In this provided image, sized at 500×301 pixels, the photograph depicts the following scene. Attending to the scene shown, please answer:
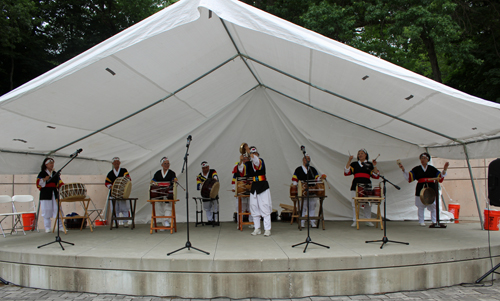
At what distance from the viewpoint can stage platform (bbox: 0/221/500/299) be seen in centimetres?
385

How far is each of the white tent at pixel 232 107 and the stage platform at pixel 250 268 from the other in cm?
185

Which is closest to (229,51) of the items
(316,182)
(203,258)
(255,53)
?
(255,53)

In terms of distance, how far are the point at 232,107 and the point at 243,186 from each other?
7.79 feet

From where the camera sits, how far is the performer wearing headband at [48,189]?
638 centimetres

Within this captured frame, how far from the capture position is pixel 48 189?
6.57m

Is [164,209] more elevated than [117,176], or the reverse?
[117,176]

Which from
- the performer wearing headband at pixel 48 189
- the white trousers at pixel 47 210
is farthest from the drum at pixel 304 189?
the white trousers at pixel 47 210

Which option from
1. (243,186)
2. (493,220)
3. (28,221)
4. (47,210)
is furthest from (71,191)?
(493,220)

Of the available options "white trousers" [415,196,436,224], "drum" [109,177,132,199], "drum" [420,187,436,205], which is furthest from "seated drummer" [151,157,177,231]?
"white trousers" [415,196,436,224]

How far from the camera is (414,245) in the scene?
15.2 feet

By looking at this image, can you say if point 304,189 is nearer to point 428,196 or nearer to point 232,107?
point 428,196

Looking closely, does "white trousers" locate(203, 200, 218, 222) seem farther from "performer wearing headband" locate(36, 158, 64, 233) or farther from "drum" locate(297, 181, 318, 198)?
"performer wearing headband" locate(36, 158, 64, 233)

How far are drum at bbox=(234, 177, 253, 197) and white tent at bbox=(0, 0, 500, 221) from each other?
1.78 metres

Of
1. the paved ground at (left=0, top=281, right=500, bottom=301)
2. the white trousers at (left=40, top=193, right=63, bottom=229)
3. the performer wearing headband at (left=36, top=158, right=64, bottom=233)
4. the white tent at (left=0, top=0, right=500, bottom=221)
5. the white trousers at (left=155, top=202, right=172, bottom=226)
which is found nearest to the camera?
the paved ground at (left=0, top=281, right=500, bottom=301)
